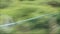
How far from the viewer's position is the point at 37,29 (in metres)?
1.58

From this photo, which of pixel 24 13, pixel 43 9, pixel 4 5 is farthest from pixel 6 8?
pixel 43 9

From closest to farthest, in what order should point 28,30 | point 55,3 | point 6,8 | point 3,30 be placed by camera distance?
point 3,30 → point 28,30 → point 6,8 → point 55,3

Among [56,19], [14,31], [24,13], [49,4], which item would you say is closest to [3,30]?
[14,31]

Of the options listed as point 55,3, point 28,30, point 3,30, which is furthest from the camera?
point 55,3

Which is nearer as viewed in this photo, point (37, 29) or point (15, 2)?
point (37, 29)

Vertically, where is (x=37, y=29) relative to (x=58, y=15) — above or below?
below

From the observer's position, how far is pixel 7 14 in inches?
67.4

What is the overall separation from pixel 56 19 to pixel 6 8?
0.51 metres

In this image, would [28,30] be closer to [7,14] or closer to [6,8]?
[7,14]

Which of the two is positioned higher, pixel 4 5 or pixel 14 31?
pixel 4 5

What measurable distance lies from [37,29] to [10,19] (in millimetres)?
243

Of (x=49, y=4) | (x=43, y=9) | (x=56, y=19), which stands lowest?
(x=56, y=19)

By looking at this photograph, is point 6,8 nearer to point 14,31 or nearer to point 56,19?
point 14,31

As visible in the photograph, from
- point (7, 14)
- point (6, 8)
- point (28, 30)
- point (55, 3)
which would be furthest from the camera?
point (55, 3)
